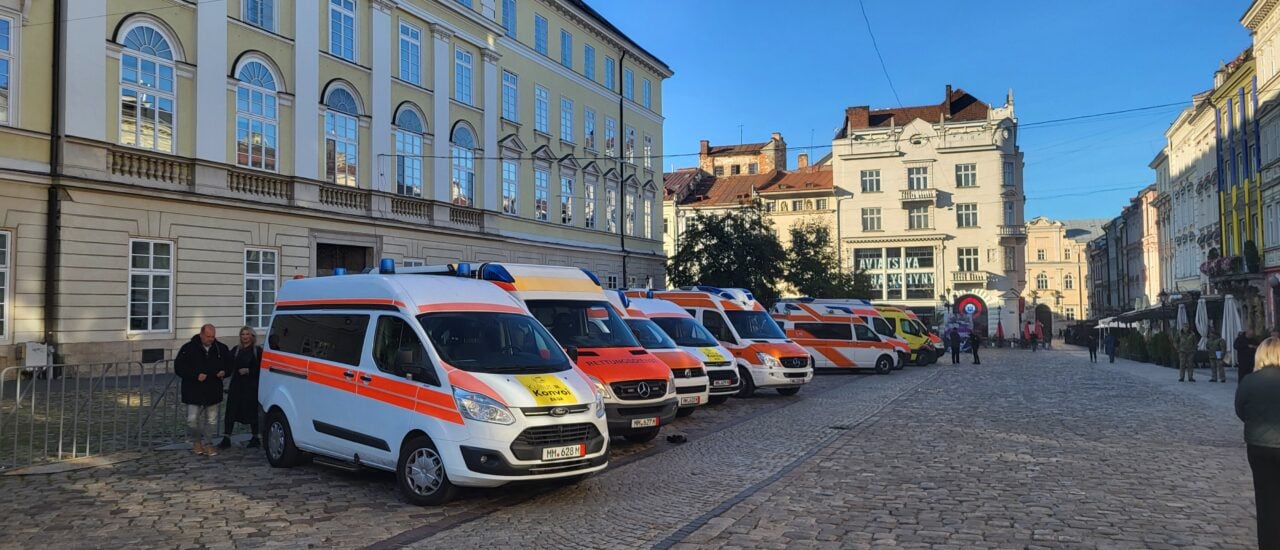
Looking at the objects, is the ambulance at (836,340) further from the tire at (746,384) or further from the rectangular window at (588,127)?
the rectangular window at (588,127)

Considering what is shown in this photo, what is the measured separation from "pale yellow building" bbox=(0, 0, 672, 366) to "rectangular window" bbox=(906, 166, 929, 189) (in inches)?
1674

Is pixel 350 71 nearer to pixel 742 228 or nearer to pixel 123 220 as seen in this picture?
pixel 123 220

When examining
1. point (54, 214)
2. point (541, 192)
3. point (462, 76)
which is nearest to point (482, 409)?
point (54, 214)

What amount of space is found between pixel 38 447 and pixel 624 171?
35.0 metres

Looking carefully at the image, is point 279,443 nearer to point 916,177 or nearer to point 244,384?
point 244,384

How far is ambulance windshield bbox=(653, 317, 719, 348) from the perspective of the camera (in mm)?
17797

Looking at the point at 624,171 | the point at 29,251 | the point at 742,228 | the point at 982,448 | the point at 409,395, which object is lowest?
the point at 982,448

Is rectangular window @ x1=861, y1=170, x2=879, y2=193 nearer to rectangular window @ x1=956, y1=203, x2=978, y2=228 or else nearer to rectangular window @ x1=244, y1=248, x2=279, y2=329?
rectangular window @ x1=956, y1=203, x2=978, y2=228

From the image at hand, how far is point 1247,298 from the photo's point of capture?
39969 mm

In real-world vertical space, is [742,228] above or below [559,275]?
above

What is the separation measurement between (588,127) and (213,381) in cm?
3165

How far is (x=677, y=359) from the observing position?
49.6 ft

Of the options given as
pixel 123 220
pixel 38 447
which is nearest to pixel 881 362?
pixel 123 220

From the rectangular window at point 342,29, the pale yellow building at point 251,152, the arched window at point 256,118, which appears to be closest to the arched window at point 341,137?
the pale yellow building at point 251,152
